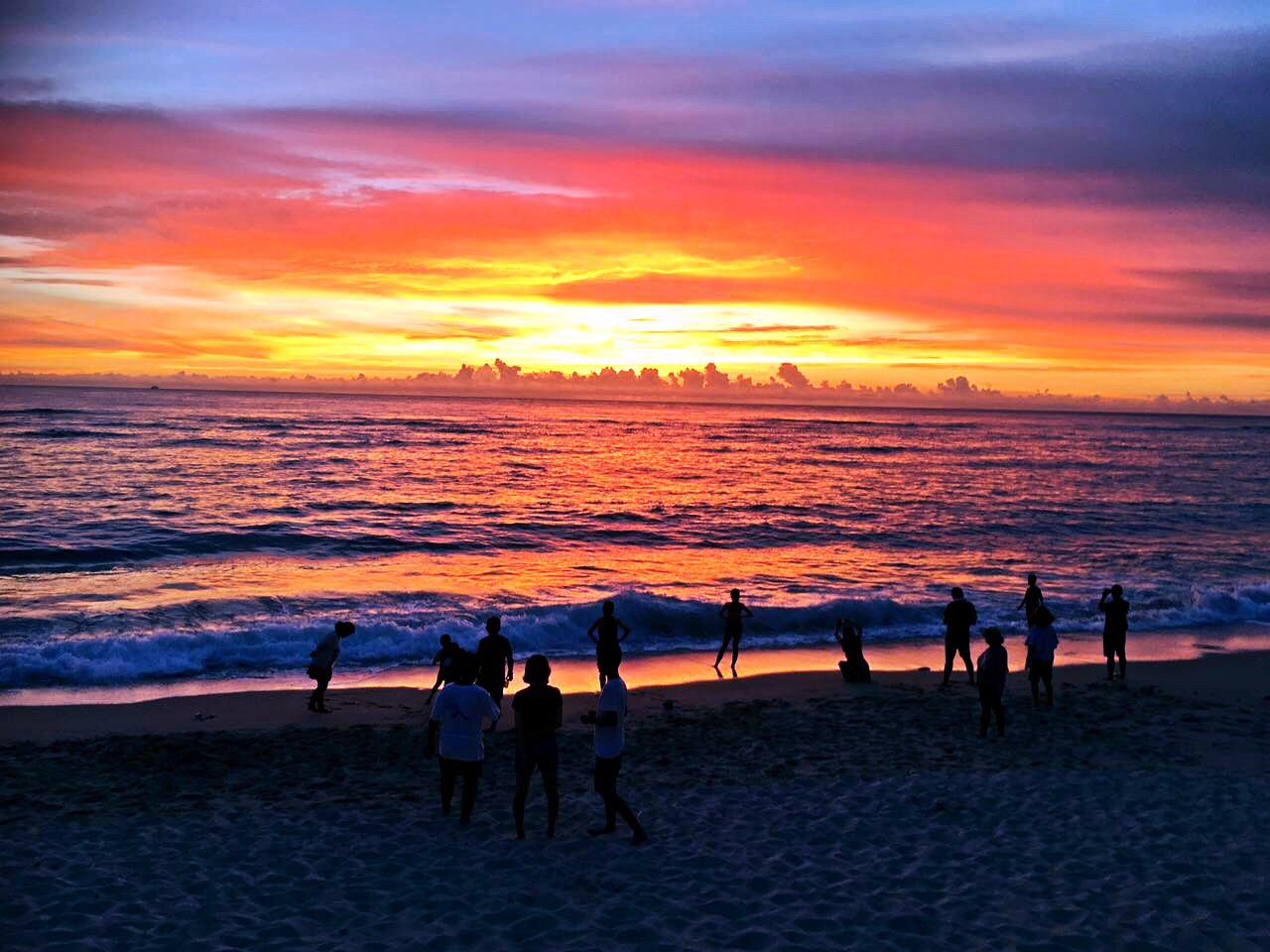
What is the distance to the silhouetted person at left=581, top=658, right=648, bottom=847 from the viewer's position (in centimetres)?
876

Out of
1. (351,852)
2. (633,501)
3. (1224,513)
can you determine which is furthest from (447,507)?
(1224,513)

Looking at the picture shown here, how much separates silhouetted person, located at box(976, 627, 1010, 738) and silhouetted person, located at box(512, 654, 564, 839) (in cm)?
622

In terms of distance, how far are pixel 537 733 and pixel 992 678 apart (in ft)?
22.4

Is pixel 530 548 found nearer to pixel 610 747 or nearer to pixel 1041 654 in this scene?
pixel 1041 654

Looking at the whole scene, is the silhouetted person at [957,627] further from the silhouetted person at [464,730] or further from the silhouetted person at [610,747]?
the silhouetted person at [464,730]

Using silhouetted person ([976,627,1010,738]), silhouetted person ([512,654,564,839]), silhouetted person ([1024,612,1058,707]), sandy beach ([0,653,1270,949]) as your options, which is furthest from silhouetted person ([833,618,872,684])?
silhouetted person ([512,654,564,839])

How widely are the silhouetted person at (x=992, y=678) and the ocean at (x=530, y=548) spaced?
8.03 metres

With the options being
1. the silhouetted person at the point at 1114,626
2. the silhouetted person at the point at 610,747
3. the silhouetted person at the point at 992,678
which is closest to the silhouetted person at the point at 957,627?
the silhouetted person at the point at 1114,626

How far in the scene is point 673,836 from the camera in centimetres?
929

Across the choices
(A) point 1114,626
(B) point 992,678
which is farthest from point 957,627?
(B) point 992,678

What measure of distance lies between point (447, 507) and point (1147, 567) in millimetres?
27647

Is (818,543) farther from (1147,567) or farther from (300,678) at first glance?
(300,678)

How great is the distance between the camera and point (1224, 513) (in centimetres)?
4472

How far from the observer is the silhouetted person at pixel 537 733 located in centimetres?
870
